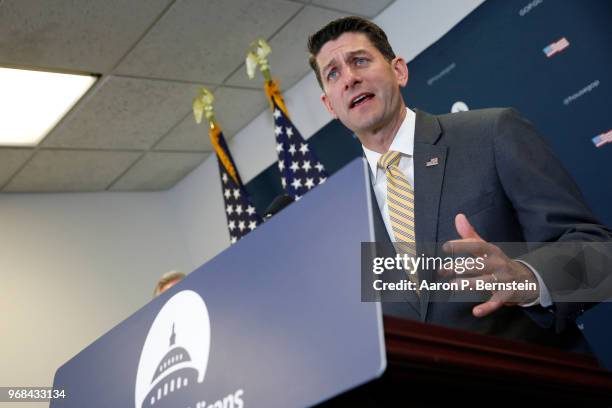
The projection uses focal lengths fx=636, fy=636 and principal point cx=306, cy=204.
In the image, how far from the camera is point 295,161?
382cm

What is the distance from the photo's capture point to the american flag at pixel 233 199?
4.12 m

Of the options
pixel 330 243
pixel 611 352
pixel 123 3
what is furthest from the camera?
pixel 123 3

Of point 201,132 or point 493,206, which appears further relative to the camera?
point 201,132

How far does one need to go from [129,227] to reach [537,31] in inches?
132

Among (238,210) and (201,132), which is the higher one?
(201,132)

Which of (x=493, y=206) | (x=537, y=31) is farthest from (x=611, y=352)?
(x=493, y=206)

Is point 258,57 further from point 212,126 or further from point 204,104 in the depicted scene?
point 212,126

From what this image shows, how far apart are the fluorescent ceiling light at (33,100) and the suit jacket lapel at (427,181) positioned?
273 cm

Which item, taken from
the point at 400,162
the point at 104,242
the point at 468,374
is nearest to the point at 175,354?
the point at 468,374

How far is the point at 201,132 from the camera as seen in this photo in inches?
178

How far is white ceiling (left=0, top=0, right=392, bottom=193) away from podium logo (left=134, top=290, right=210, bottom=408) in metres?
2.40

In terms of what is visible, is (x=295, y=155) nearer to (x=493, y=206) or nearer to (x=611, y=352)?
(x=611, y=352)

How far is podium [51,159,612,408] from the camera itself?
662 mm

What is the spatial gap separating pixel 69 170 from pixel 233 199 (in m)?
1.25
